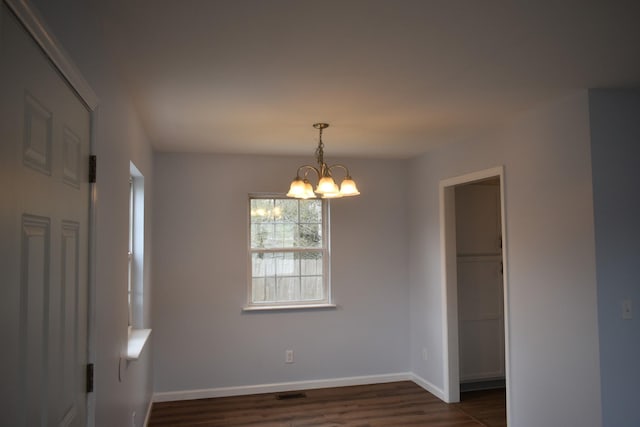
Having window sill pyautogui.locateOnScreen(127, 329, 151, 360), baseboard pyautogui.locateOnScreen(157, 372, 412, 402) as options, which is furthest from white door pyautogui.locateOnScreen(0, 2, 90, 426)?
baseboard pyautogui.locateOnScreen(157, 372, 412, 402)

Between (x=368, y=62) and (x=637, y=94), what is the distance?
5.78 feet

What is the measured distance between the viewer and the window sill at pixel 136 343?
9.08 feet

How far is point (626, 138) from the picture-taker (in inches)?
113

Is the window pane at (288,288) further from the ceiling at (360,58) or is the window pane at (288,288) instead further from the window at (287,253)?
the ceiling at (360,58)

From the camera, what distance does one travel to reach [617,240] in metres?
2.82

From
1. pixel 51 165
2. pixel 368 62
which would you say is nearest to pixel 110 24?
pixel 51 165

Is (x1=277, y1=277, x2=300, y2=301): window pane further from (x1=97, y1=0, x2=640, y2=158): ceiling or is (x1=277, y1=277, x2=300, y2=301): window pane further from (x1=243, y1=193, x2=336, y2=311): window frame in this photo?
(x1=97, y1=0, x2=640, y2=158): ceiling

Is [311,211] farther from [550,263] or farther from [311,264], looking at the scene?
[550,263]

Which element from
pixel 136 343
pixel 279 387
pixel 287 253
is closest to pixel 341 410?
pixel 279 387

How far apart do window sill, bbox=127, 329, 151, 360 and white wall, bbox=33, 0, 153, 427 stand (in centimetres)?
7

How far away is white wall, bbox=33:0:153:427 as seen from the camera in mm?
1535

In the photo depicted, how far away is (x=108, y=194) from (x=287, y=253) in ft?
9.99

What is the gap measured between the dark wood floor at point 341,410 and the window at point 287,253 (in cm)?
91

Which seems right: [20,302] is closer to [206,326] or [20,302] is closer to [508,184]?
[508,184]
